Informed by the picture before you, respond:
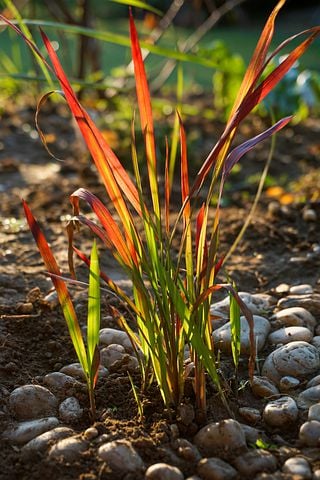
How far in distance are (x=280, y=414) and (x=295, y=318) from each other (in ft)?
1.45

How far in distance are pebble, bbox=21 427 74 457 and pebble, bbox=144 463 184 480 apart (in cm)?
21

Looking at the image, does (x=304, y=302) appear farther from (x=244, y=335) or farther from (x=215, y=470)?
(x=215, y=470)

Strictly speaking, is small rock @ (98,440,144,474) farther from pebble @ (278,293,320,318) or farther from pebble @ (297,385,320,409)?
pebble @ (278,293,320,318)

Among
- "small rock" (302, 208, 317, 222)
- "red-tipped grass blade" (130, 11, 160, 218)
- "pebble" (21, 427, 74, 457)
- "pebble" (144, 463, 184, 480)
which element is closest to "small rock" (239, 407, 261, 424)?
"pebble" (144, 463, 184, 480)

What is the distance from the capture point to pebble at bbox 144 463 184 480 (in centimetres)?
132

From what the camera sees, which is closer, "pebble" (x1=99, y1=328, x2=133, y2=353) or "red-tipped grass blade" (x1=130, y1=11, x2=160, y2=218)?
"red-tipped grass blade" (x1=130, y1=11, x2=160, y2=218)

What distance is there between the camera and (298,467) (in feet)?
4.41

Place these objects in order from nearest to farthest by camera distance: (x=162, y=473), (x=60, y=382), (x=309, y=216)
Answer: (x=162, y=473)
(x=60, y=382)
(x=309, y=216)

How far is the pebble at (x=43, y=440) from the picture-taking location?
1424 millimetres

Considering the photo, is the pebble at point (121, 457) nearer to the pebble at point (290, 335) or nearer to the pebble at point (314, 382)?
the pebble at point (314, 382)

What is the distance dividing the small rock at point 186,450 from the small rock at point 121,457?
0.26 feet

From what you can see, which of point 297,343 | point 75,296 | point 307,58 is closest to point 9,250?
point 75,296

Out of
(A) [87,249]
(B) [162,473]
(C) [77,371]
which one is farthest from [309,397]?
(A) [87,249]

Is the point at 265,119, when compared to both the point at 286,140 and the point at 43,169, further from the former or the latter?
the point at 43,169
